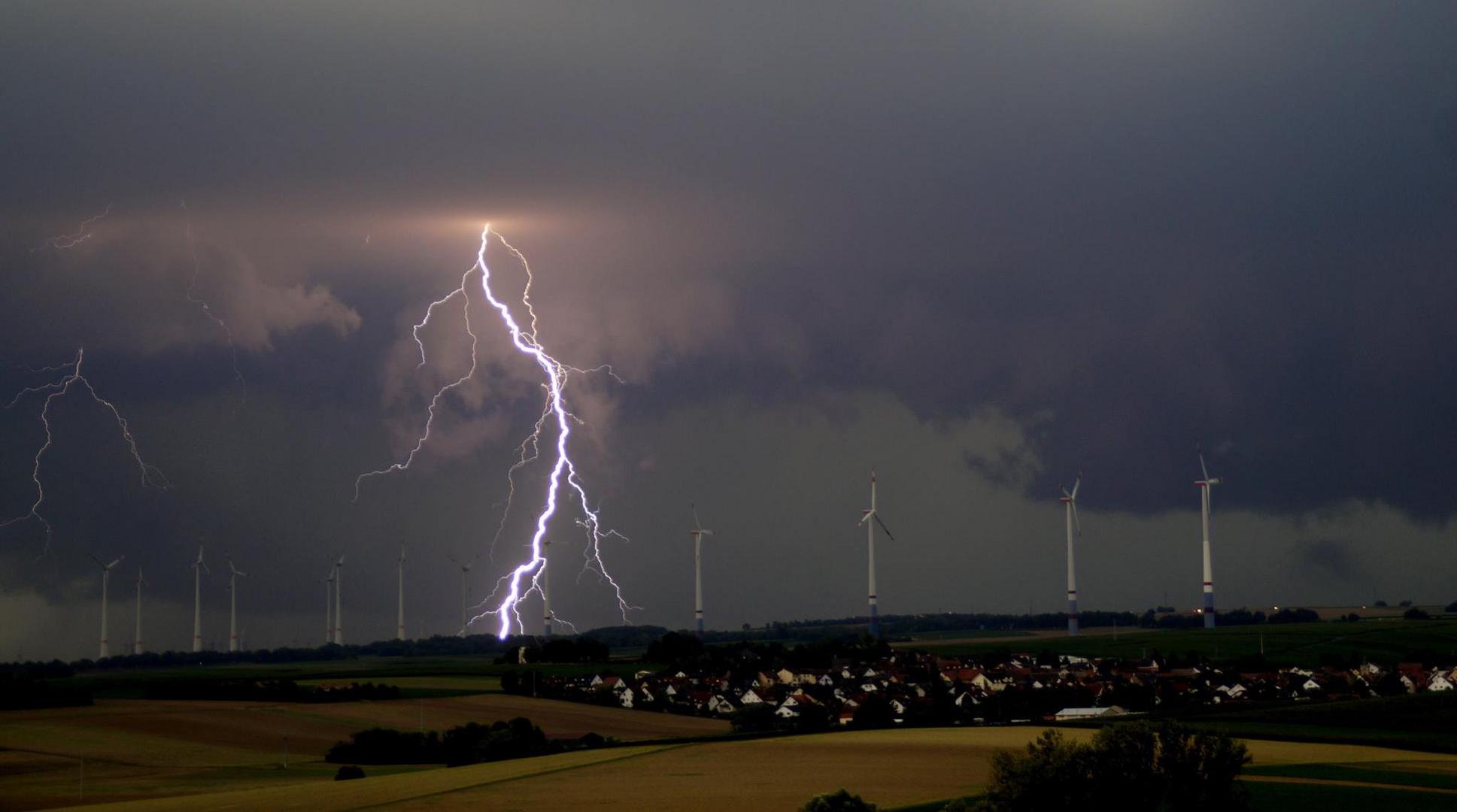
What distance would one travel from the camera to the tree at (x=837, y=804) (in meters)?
45.9

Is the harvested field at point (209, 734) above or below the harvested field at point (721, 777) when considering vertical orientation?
below

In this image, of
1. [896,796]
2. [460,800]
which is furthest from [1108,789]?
[460,800]

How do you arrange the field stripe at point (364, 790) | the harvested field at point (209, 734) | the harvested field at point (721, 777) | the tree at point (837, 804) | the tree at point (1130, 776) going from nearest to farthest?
the tree at point (837, 804) → the tree at point (1130, 776) → the harvested field at point (721, 777) → the field stripe at point (364, 790) → the harvested field at point (209, 734)

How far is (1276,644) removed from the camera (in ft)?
545

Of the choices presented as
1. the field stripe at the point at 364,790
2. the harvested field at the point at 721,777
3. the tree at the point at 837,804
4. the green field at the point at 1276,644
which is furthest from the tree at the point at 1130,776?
the green field at the point at 1276,644

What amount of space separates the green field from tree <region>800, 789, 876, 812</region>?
105700 millimetres

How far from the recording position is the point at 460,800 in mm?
51219

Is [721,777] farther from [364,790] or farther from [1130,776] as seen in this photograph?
[1130,776]

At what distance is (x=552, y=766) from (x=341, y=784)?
9.30 meters

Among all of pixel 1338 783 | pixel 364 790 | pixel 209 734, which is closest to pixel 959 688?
pixel 209 734

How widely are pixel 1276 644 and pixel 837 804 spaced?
131674 mm

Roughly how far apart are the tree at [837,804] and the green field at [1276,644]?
106 m

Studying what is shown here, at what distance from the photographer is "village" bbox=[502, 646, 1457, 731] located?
4099 inches

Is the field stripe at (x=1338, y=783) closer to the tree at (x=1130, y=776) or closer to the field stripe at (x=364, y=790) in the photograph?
the tree at (x=1130, y=776)
